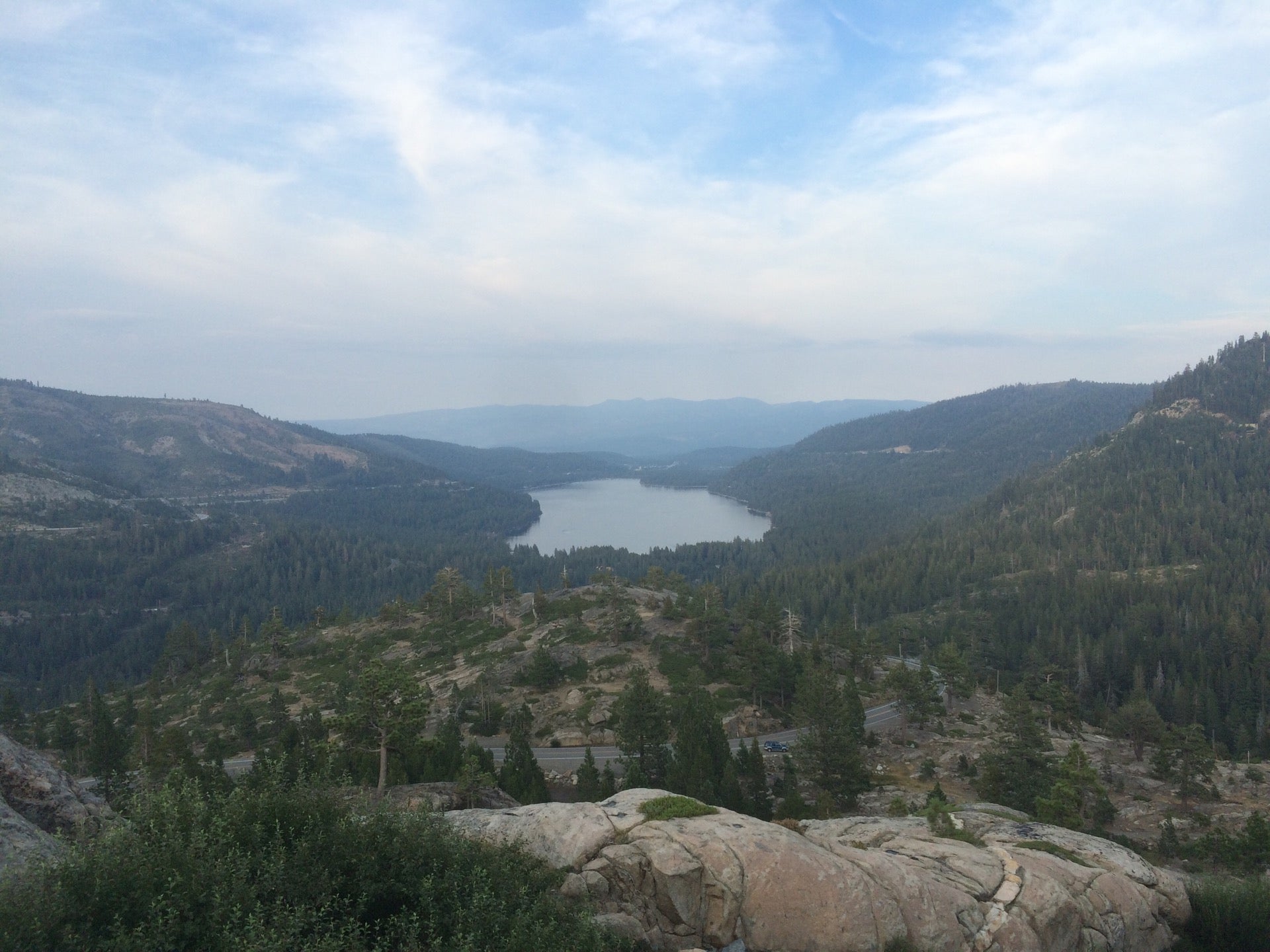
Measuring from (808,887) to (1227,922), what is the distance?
13789 millimetres

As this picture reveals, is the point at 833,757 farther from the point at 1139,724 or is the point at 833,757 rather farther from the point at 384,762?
the point at 1139,724

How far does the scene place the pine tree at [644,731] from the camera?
3525cm

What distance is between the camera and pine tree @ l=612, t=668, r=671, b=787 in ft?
116

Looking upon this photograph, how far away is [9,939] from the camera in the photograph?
7.74 m

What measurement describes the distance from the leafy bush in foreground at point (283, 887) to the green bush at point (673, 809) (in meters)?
2.98

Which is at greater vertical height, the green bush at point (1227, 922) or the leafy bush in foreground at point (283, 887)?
the leafy bush in foreground at point (283, 887)

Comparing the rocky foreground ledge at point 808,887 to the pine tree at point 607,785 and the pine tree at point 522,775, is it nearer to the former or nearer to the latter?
the pine tree at point 522,775

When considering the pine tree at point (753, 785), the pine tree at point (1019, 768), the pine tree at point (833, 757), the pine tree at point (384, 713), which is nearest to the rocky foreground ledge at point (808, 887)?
the pine tree at point (384, 713)

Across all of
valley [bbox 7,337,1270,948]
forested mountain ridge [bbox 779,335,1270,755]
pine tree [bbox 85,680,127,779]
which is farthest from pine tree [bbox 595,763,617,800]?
forested mountain ridge [bbox 779,335,1270,755]

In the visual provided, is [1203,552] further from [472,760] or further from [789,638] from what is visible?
[472,760]

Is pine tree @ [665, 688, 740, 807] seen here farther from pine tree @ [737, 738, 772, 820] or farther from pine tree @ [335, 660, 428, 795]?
pine tree @ [335, 660, 428, 795]

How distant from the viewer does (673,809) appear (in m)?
14.7

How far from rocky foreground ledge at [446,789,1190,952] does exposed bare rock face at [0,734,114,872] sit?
7.57 m

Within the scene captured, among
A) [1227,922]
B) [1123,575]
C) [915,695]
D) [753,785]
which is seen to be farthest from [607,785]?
[1123,575]
